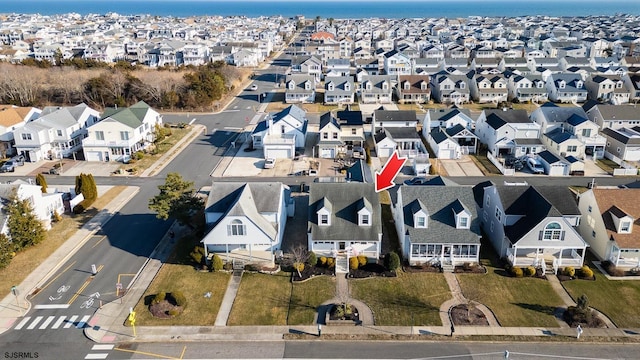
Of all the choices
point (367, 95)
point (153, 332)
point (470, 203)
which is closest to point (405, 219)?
point (470, 203)

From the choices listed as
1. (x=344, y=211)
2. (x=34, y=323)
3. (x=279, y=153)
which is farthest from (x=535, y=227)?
(x=34, y=323)

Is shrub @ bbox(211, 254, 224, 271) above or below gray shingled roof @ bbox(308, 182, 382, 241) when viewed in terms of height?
below

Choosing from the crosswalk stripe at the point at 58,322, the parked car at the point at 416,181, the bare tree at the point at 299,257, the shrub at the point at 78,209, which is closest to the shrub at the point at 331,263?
the bare tree at the point at 299,257

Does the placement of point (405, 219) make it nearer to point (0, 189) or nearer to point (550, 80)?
point (0, 189)

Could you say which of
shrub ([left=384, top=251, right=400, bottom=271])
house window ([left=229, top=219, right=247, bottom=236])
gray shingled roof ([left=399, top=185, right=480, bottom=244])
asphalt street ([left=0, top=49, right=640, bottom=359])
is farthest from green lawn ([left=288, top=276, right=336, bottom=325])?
gray shingled roof ([left=399, top=185, right=480, bottom=244])

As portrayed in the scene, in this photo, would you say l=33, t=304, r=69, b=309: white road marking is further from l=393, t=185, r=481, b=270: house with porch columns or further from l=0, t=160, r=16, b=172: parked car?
l=0, t=160, r=16, b=172: parked car
